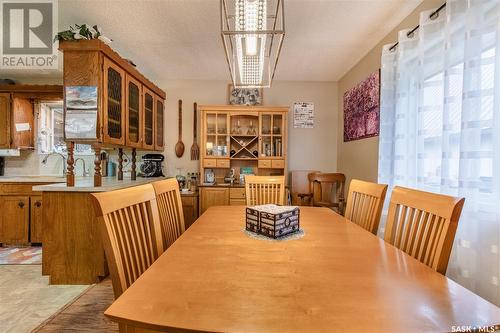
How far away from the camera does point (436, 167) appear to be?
1675 millimetres

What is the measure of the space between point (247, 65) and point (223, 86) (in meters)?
2.17

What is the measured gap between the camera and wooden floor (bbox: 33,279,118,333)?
1.61 metres

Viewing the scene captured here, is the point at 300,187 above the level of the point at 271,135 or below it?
below

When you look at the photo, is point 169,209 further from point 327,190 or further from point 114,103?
point 327,190

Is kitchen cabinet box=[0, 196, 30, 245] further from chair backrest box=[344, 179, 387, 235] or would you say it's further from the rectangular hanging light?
chair backrest box=[344, 179, 387, 235]

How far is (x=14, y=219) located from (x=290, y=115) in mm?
3926

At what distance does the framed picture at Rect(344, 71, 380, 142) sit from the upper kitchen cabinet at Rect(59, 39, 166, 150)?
2594 millimetres

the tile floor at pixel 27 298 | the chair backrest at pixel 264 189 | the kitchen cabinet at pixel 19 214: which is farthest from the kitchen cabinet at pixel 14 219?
the chair backrest at pixel 264 189

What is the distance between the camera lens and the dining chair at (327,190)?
309 centimetres

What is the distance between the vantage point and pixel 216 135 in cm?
362

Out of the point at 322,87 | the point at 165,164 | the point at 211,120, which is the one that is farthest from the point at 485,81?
the point at 165,164

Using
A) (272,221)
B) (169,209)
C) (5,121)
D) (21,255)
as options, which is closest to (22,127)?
(5,121)

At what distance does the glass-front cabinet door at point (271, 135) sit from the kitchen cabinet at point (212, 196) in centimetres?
77

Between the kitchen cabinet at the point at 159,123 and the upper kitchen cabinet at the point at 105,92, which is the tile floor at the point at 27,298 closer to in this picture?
the upper kitchen cabinet at the point at 105,92
